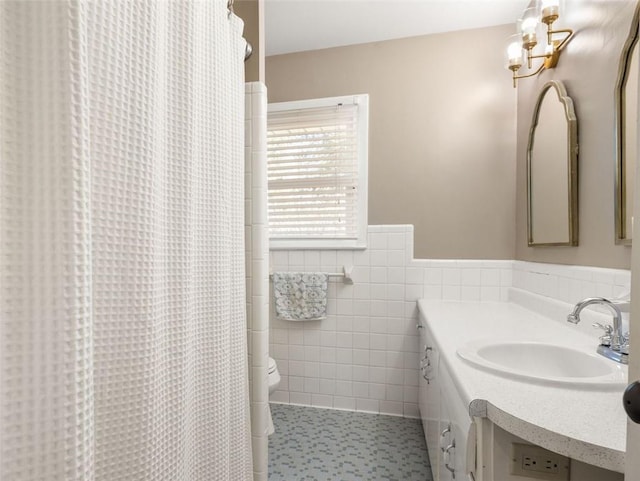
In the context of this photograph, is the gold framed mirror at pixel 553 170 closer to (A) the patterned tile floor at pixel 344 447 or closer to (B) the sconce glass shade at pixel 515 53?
(B) the sconce glass shade at pixel 515 53

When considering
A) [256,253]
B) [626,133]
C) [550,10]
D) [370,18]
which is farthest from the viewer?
[370,18]

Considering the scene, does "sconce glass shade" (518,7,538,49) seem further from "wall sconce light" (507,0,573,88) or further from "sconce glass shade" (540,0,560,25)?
"sconce glass shade" (540,0,560,25)

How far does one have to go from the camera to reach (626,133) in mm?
1090

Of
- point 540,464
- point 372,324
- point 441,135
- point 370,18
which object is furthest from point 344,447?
point 370,18

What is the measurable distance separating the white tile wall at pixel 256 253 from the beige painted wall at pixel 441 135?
44.5 inches

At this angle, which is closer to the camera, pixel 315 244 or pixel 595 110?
pixel 595 110

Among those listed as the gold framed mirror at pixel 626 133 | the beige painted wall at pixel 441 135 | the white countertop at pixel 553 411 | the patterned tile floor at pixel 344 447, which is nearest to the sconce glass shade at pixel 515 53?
the beige painted wall at pixel 441 135

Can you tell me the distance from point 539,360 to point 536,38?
1526 millimetres

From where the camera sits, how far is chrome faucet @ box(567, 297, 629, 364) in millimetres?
909

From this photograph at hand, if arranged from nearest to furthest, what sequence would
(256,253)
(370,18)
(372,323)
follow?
(256,253), (370,18), (372,323)

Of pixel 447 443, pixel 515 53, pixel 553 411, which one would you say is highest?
pixel 515 53

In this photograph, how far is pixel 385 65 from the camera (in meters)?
2.23

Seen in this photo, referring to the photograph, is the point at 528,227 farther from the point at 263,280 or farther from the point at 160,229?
the point at 160,229

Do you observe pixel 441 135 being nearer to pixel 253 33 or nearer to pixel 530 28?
pixel 530 28
